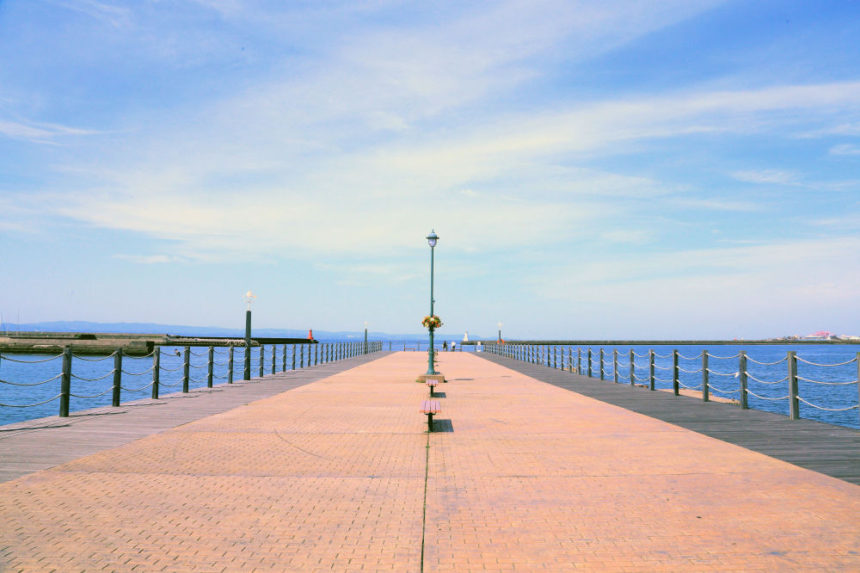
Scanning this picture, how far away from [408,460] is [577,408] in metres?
7.01

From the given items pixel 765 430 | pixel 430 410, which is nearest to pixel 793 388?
pixel 765 430

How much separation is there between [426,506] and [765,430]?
775 cm

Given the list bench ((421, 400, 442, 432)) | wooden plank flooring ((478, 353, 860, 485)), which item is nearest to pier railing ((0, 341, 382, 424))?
bench ((421, 400, 442, 432))

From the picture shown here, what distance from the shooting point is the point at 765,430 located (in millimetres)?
11266

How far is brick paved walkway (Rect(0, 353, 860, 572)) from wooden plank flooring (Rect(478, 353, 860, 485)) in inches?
18.9

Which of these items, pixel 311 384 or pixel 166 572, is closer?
pixel 166 572

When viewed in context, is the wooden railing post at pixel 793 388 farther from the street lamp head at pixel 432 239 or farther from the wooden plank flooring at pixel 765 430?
the street lamp head at pixel 432 239

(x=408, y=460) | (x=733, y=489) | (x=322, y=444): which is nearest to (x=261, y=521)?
(x=408, y=460)

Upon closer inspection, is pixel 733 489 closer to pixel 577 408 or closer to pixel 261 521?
pixel 261 521

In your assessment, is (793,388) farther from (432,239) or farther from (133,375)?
(133,375)

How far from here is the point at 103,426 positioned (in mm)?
11453

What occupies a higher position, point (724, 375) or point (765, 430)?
point (724, 375)

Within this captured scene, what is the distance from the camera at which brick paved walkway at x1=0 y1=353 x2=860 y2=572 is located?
16.0ft

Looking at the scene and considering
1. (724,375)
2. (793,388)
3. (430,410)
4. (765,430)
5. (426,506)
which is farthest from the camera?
(724,375)
